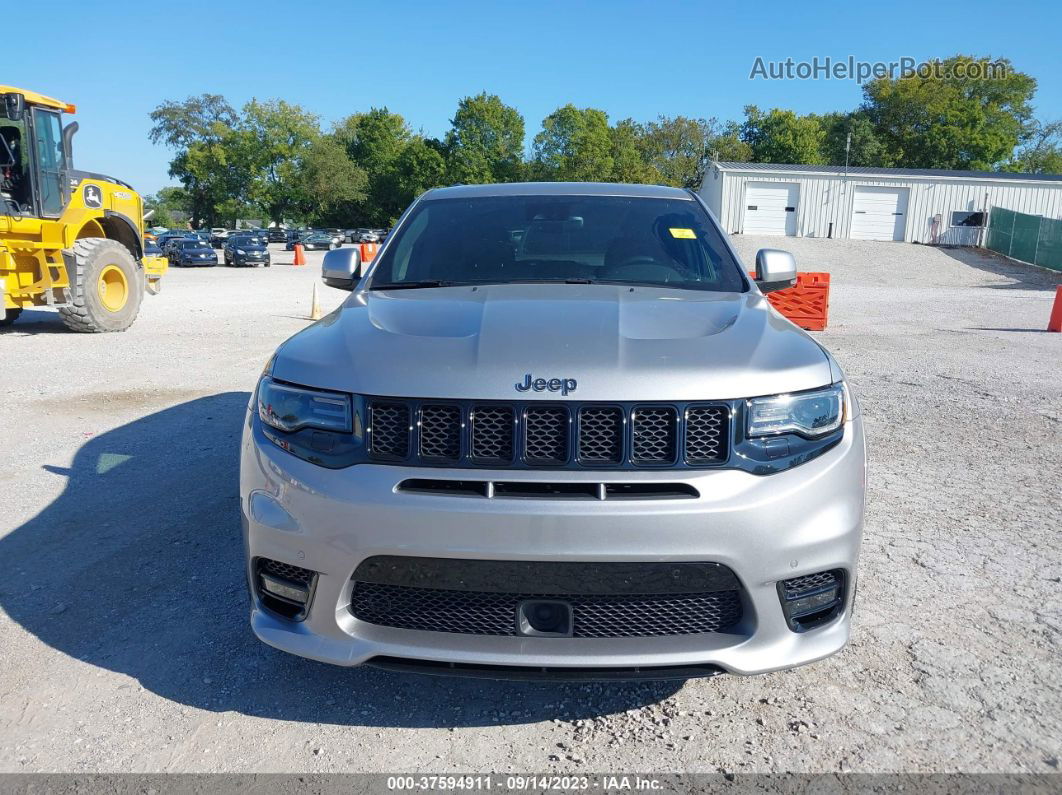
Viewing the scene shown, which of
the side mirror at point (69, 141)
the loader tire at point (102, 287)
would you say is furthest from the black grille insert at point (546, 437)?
the side mirror at point (69, 141)

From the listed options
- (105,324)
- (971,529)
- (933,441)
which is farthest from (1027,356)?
(105,324)

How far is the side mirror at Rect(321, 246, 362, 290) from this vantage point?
3703mm

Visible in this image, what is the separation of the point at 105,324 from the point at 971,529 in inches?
467

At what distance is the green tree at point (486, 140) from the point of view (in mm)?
80312

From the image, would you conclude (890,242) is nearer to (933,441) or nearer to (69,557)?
(933,441)

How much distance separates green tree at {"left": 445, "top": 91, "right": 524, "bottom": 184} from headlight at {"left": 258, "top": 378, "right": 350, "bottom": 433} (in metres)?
80.7

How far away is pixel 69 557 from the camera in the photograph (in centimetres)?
381

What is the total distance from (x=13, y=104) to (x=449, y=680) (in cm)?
1107

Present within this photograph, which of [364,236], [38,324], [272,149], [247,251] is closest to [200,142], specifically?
[272,149]

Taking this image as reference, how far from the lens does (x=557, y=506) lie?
7.01 ft

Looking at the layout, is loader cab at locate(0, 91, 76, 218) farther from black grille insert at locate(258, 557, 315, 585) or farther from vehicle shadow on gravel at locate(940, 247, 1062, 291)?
vehicle shadow on gravel at locate(940, 247, 1062, 291)

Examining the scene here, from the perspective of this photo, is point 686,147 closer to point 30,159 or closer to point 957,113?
point 957,113

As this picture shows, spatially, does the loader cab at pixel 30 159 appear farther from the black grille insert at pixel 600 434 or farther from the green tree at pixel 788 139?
the green tree at pixel 788 139

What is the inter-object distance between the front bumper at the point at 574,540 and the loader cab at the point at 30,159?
1084 centimetres
